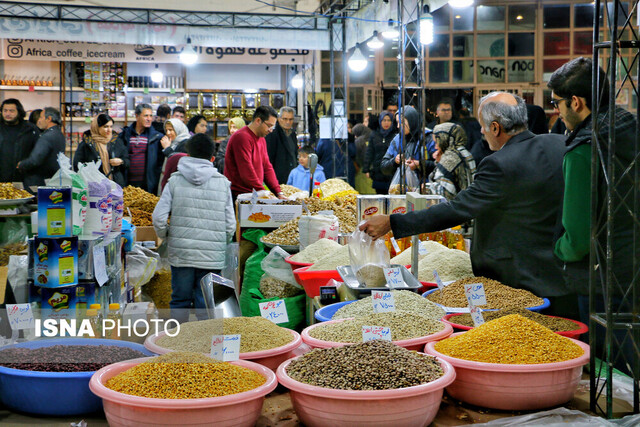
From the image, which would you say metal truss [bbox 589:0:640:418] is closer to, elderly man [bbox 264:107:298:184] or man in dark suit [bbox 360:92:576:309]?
man in dark suit [bbox 360:92:576:309]

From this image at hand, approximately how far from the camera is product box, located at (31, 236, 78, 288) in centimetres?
262

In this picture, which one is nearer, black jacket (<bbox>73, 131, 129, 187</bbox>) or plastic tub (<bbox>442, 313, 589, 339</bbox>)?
plastic tub (<bbox>442, 313, 589, 339</bbox>)

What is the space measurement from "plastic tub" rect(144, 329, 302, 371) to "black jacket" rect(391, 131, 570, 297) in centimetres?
84

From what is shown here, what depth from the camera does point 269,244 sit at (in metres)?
3.93

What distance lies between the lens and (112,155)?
711cm

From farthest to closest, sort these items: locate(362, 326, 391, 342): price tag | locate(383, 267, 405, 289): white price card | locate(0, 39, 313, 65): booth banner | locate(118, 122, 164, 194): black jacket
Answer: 1. locate(0, 39, 313, 65): booth banner
2. locate(118, 122, 164, 194): black jacket
3. locate(383, 267, 405, 289): white price card
4. locate(362, 326, 391, 342): price tag

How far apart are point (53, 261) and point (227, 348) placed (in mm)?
1227

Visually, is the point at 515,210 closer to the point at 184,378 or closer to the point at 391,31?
the point at 184,378

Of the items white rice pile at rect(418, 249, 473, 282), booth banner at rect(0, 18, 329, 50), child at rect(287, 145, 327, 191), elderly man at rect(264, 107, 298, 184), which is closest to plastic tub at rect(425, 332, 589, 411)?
white rice pile at rect(418, 249, 473, 282)

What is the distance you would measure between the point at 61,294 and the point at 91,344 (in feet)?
2.85

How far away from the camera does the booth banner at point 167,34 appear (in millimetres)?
9500

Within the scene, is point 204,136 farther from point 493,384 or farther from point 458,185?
point 493,384

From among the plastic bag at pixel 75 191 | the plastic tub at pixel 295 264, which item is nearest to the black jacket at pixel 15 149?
the plastic bag at pixel 75 191

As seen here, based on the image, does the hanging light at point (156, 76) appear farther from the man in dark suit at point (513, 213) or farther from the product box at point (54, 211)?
the man in dark suit at point (513, 213)
